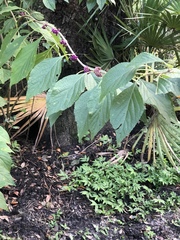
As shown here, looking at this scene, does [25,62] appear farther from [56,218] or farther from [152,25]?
[152,25]

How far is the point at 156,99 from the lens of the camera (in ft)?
1.89

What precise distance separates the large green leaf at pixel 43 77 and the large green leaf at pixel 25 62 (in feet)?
0.25

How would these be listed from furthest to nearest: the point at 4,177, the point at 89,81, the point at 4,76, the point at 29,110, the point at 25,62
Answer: the point at 29,110 < the point at 4,76 < the point at 4,177 < the point at 25,62 < the point at 89,81

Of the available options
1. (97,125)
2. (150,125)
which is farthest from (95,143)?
(97,125)

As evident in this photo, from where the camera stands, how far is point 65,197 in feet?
7.22

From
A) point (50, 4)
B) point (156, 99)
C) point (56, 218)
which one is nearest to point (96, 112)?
point (156, 99)

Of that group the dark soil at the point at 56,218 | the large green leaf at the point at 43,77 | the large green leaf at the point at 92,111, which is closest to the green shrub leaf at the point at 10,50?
the large green leaf at the point at 43,77

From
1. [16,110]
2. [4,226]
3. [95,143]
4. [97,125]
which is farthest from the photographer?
[95,143]

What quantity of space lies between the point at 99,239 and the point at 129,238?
204mm

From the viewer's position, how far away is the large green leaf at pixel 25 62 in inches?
28.4

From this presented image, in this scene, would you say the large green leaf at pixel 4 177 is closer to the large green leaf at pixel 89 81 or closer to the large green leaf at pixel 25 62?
the large green leaf at pixel 25 62

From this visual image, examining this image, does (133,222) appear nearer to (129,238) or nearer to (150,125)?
(129,238)

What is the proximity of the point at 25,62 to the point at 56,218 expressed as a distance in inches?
59.2

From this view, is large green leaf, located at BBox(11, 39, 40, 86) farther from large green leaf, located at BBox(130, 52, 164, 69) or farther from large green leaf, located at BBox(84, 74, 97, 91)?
large green leaf, located at BBox(130, 52, 164, 69)
